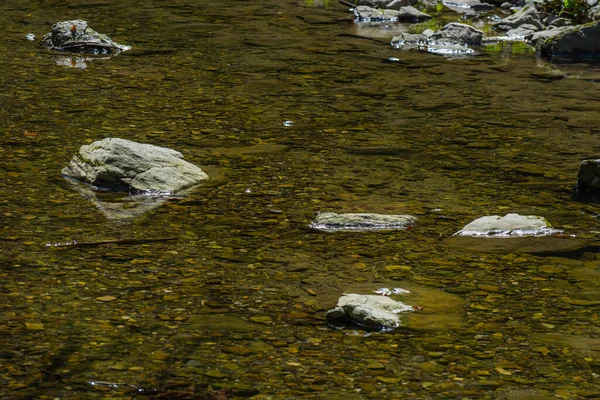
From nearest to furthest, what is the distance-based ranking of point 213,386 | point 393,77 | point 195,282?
1. point 213,386
2. point 195,282
3. point 393,77

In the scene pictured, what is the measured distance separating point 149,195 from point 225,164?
85 centimetres

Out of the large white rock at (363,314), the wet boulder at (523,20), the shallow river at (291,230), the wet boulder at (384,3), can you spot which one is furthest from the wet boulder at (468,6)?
the large white rock at (363,314)

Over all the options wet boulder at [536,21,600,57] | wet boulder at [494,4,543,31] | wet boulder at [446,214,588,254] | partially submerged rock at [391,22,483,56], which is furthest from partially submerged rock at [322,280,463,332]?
wet boulder at [494,4,543,31]

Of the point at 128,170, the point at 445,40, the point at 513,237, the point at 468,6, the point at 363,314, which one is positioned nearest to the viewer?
the point at 363,314

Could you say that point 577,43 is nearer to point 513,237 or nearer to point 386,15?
point 386,15

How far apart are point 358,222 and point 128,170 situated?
5.00ft

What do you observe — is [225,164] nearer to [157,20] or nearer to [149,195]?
[149,195]

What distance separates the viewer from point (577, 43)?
430 inches

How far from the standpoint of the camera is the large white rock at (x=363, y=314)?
4391 millimetres

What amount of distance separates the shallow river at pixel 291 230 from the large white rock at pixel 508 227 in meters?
0.16

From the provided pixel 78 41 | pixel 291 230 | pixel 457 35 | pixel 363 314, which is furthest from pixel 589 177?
pixel 78 41

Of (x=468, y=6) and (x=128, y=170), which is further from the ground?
(x=468, y=6)

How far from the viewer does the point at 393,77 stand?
31.5ft

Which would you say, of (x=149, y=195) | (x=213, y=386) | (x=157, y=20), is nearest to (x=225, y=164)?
(x=149, y=195)
